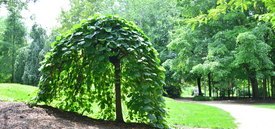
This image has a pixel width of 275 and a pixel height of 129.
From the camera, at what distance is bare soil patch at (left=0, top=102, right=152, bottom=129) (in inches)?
119

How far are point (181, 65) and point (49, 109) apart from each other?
55.0 ft

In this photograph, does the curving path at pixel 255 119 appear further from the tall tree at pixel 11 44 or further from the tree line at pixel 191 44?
the tall tree at pixel 11 44

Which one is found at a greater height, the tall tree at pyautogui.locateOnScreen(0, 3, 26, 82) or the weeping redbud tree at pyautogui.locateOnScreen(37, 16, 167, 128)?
the tall tree at pyautogui.locateOnScreen(0, 3, 26, 82)

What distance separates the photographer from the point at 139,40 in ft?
12.0

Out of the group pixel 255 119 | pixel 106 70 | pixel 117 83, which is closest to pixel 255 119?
pixel 255 119

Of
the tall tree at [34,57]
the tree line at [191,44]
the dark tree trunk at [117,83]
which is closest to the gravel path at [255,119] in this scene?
the dark tree trunk at [117,83]

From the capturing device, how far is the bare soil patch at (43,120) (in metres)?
3.02

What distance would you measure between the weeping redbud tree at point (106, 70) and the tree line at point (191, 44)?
662 centimetres

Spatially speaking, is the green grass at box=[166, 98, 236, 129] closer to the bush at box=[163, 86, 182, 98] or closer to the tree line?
the tree line

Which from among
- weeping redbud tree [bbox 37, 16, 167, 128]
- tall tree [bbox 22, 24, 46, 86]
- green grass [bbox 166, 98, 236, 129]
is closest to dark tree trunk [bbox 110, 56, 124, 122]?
weeping redbud tree [bbox 37, 16, 167, 128]

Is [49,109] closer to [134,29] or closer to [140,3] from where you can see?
[134,29]

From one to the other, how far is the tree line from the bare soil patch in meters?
6.80

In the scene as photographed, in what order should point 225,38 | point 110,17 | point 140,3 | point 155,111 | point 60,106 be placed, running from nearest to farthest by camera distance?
1. point 155,111
2. point 110,17
3. point 60,106
4. point 225,38
5. point 140,3

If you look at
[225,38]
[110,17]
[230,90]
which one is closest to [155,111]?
[110,17]
